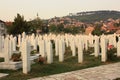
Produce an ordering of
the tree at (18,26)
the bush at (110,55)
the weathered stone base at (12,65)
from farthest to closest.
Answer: the tree at (18,26) → the bush at (110,55) → the weathered stone base at (12,65)

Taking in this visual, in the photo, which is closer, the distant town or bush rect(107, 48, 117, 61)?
bush rect(107, 48, 117, 61)

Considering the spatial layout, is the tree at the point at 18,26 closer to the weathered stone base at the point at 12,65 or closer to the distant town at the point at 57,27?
the distant town at the point at 57,27

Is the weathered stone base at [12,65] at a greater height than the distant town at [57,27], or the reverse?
the distant town at [57,27]

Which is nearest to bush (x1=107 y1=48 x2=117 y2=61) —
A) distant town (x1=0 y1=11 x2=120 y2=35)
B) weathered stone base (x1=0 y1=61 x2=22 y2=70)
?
weathered stone base (x1=0 y1=61 x2=22 y2=70)

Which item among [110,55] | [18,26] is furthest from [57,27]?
[110,55]

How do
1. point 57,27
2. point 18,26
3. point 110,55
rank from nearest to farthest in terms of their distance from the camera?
point 110,55 → point 18,26 → point 57,27

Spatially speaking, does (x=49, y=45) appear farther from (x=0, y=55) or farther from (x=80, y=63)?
(x=0, y=55)

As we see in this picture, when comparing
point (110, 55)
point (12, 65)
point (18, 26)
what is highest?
point (18, 26)

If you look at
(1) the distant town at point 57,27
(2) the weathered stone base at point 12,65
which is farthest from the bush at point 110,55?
(1) the distant town at point 57,27

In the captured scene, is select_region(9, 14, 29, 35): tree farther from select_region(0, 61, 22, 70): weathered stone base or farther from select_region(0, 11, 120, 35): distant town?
select_region(0, 61, 22, 70): weathered stone base

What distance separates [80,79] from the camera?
1187 centimetres

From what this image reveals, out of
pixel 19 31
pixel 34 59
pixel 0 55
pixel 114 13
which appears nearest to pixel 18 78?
pixel 34 59

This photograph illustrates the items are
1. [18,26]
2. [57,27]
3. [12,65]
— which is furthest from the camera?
[57,27]

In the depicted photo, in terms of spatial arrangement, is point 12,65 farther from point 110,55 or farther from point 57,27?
point 57,27
